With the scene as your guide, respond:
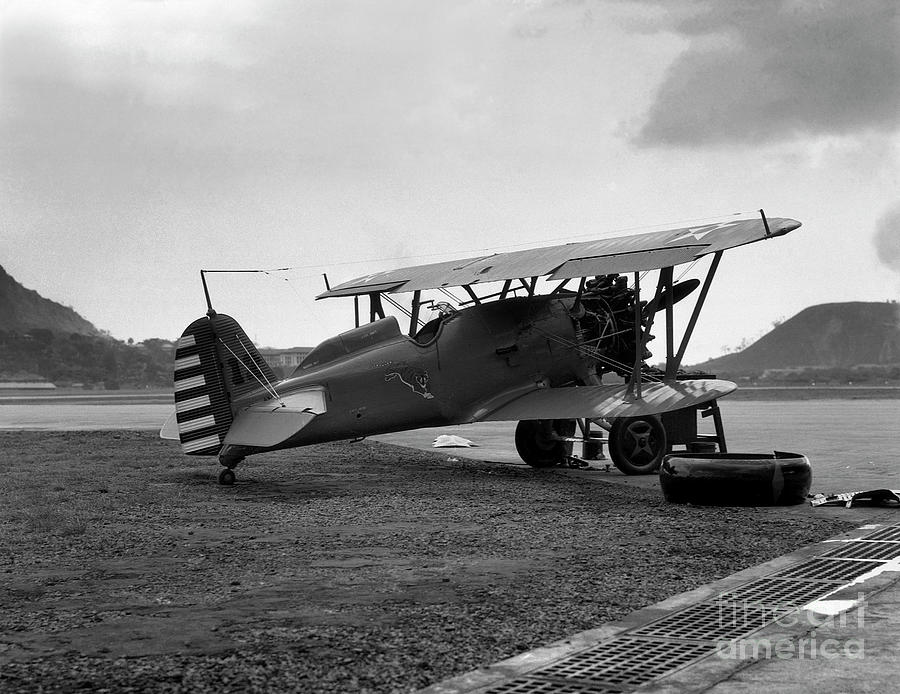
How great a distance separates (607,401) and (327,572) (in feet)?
30.4

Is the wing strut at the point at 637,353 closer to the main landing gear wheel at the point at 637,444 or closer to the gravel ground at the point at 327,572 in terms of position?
the main landing gear wheel at the point at 637,444

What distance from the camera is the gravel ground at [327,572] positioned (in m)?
5.31

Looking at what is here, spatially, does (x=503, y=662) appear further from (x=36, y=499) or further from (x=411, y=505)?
(x=36, y=499)

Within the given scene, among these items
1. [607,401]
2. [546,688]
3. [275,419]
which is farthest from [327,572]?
[607,401]

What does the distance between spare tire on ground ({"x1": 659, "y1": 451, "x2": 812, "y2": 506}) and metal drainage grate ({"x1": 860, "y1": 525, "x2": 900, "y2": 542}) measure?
Result: 1.81 meters

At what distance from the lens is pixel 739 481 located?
37.7 feet

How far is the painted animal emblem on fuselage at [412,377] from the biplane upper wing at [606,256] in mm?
1748

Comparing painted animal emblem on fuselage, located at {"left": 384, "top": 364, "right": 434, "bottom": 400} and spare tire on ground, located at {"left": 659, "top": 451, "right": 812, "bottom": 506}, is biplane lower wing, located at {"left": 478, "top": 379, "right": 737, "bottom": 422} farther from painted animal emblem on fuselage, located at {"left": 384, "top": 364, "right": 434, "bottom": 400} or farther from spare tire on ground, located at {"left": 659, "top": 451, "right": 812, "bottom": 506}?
spare tire on ground, located at {"left": 659, "top": 451, "right": 812, "bottom": 506}

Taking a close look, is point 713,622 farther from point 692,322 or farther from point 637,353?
point 692,322

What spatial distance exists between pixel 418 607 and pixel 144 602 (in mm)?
1768

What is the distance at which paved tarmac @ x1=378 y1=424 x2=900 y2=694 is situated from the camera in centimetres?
480

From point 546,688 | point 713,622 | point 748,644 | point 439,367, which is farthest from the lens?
point 439,367

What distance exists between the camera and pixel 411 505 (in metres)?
12.4

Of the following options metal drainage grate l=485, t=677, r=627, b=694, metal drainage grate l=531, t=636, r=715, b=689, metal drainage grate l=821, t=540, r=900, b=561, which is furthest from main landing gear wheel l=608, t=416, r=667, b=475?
metal drainage grate l=485, t=677, r=627, b=694
